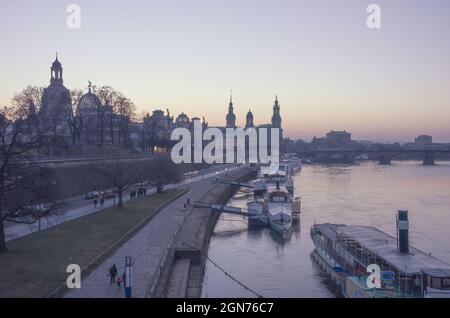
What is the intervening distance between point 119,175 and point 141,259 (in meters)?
19.8

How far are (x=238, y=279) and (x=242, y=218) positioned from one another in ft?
72.2

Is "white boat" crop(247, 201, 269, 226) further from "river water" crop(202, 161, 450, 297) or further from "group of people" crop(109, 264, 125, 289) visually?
"group of people" crop(109, 264, 125, 289)

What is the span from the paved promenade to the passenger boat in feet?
28.2

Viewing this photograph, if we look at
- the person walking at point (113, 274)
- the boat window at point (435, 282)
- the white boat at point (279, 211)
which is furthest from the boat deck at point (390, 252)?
the person walking at point (113, 274)

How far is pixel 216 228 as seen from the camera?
41844 mm

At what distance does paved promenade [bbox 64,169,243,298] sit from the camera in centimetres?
1736

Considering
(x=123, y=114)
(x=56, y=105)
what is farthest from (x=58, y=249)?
(x=123, y=114)

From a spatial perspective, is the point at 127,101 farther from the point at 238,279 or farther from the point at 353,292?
the point at 353,292

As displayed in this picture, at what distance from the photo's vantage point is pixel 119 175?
134 feet

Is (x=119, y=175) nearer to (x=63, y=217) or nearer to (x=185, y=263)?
(x=63, y=217)

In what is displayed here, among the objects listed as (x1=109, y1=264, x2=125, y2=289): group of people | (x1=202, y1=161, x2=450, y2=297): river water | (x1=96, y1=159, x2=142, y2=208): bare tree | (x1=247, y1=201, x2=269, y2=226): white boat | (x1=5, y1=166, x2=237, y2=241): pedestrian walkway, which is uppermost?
(x1=96, y1=159, x2=142, y2=208): bare tree

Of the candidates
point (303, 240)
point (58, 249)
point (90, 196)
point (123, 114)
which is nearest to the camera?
point (58, 249)

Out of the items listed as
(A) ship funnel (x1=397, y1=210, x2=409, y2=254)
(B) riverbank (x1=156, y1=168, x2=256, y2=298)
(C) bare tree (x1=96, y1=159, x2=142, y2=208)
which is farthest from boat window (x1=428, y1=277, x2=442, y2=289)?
(C) bare tree (x1=96, y1=159, x2=142, y2=208)
